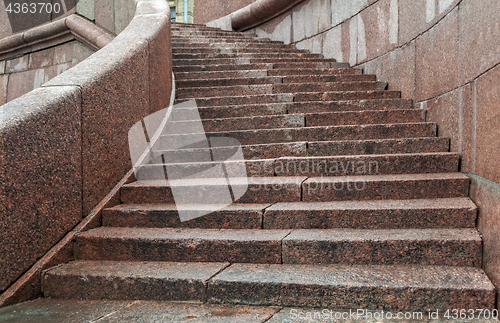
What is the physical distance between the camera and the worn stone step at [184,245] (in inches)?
94.1

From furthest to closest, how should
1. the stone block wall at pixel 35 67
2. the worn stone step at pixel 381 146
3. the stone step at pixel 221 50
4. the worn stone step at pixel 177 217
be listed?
the stone block wall at pixel 35 67 → the stone step at pixel 221 50 → the worn stone step at pixel 381 146 → the worn stone step at pixel 177 217

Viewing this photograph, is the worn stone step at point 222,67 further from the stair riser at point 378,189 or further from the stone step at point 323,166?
the stair riser at point 378,189

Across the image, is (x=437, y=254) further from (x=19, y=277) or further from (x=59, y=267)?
(x=19, y=277)

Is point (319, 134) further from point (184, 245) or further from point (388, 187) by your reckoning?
point (184, 245)

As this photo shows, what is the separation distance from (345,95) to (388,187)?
80.2 inches

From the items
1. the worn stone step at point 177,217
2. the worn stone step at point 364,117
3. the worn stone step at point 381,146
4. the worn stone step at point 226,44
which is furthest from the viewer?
the worn stone step at point 226,44

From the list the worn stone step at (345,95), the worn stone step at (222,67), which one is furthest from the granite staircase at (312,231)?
the worn stone step at (222,67)

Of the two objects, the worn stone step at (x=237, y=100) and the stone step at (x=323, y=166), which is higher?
the worn stone step at (x=237, y=100)

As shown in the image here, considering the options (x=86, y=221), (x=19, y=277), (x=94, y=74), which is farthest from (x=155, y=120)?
(x=19, y=277)

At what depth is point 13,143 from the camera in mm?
2146

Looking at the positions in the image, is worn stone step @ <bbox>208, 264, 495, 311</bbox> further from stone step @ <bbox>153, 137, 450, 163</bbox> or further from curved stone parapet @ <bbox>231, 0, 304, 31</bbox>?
curved stone parapet @ <bbox>231, 0, 304, 31</bbox>

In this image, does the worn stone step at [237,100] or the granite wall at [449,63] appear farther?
the worn stone step at [237,100]

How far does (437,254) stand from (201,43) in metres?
5.76

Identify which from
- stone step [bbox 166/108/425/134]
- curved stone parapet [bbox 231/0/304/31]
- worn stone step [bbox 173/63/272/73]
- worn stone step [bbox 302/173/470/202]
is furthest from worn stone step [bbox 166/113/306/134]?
curved stone parapet [bbox 231/0/304/31]
